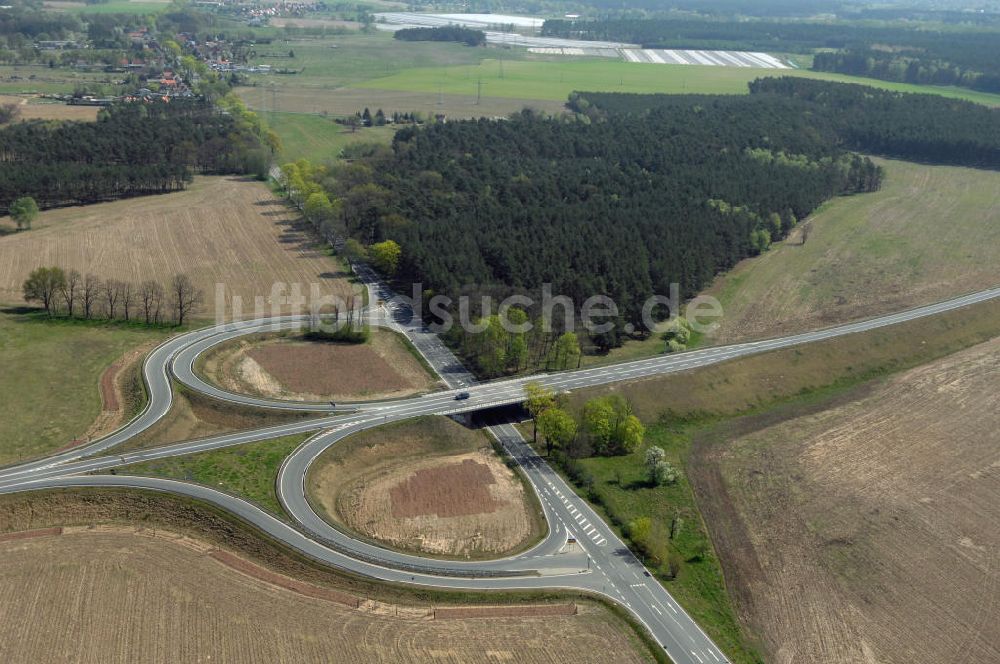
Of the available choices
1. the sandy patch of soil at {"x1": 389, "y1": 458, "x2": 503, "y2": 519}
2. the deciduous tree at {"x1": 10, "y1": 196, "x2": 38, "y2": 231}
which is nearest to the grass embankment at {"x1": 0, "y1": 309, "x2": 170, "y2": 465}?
the sandy patch of soil at {"x1": 389, "y1": 458, "x2": 503, "y2": 519}

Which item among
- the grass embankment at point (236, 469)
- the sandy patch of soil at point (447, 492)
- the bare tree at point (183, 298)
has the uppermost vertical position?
the bare tree at point (183, 298)

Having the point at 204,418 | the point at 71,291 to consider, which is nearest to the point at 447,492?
the point at 204,418

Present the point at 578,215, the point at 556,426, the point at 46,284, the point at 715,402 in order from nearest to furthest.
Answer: the point at 556,426, the point at 715,402, the point at 46,284, the point at 578,215

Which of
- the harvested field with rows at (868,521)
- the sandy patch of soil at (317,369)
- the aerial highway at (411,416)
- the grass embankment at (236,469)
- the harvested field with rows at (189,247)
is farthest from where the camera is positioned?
the harvested field with rows at (189,247)

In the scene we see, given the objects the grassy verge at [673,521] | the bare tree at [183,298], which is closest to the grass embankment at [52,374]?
the bare tree at [183,298]

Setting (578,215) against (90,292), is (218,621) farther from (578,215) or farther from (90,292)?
(578,215)

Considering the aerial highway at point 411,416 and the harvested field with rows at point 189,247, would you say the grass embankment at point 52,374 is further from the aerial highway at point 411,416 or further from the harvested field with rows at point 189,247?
the harvested field with rows at point 189,247

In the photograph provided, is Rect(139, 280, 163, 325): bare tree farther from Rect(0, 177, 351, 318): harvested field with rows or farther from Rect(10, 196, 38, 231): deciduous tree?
Rect(10, 196, 38, 231): deciduous tree
